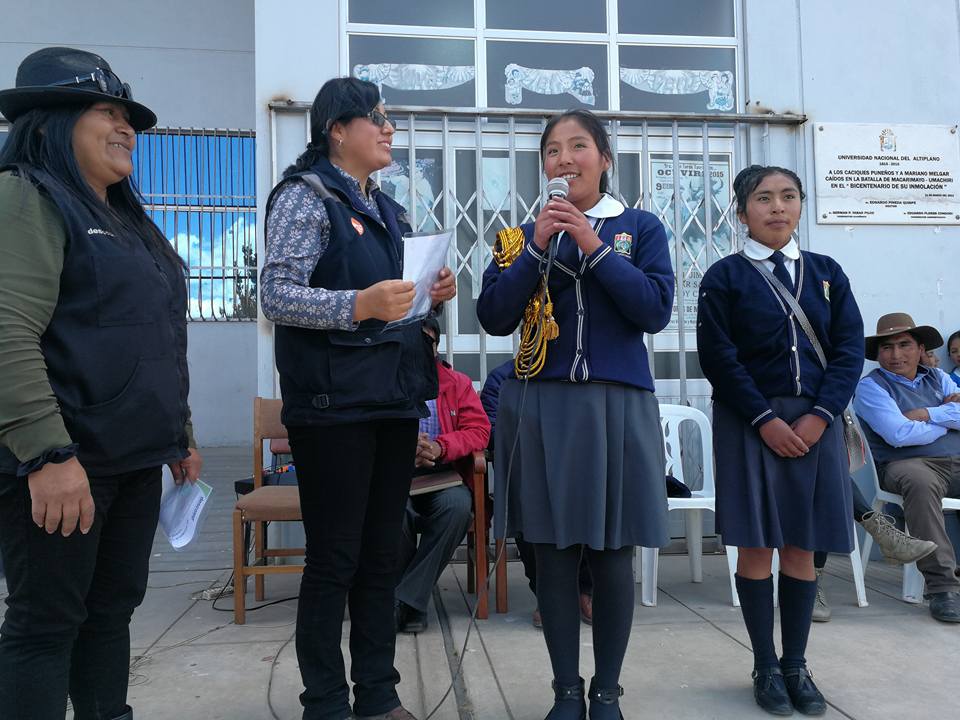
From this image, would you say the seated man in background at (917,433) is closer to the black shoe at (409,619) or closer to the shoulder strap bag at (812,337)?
the shoulder strap bag at (812,337)

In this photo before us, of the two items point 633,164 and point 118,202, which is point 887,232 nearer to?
point 633,164

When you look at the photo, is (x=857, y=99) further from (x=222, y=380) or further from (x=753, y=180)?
(x=222, y=380)

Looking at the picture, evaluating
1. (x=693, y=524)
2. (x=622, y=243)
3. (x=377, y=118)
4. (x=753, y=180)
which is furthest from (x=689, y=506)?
(x=377, y=118)

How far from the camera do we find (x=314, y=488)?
191 cm

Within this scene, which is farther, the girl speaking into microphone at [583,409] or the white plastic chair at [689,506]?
the white plastic chair at [689,506]

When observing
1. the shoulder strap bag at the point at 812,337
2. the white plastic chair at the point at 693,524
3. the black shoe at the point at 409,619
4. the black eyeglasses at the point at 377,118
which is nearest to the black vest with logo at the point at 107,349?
the black eyeglasses at the point at 377,118

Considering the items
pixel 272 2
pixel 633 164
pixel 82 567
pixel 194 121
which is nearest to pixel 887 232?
pixel 633 164

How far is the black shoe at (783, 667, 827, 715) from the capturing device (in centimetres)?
220

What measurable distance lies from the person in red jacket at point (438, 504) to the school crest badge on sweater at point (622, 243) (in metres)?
1.32

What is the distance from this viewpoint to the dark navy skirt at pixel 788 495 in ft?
7.39

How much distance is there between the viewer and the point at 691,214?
454 centimetres

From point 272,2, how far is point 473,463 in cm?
274

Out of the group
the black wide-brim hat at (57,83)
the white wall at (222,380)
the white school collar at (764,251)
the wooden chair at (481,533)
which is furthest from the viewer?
the white wall at (222,380)

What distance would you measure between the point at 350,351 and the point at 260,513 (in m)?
1.55
